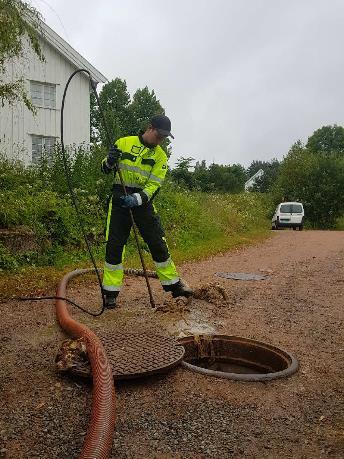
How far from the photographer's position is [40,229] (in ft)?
27.1

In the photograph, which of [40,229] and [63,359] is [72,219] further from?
[63,359]

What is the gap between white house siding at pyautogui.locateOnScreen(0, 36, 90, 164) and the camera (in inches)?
698

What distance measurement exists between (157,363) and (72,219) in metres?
5.93

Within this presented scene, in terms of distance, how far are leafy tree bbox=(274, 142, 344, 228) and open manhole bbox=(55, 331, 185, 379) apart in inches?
1154

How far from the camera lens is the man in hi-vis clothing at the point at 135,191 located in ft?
16.4

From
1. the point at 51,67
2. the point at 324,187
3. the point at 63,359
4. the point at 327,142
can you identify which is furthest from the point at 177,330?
the point at 327,142

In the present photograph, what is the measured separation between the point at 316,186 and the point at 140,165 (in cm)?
2914

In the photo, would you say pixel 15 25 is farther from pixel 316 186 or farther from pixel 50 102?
pixel 316 186

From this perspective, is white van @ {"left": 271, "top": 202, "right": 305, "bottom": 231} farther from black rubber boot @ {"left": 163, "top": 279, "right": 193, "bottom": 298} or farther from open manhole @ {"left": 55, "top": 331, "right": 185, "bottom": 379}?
open manhole @ {"left": 55, "top": 331, "right": 185, "bottom": 379}

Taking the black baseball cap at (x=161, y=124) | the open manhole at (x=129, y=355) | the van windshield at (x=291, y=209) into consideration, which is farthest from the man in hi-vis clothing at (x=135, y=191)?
the van windshield at (x=291, y=209)

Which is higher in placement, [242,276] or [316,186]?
[316,186]

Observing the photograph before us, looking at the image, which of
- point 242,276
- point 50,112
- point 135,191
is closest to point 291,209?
point 50,112

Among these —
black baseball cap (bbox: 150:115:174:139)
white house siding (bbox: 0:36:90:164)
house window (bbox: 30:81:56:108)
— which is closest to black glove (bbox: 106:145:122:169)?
black baseball cap (bbox: 150:115:174:139)

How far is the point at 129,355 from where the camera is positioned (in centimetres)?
366
